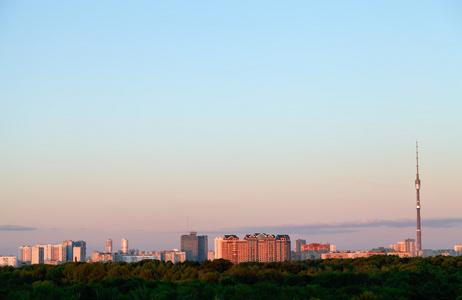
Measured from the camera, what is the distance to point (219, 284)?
6147cm

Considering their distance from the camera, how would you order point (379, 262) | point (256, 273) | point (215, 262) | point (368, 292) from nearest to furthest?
point (368, 292) → point (256, 273) → point (215, 262) → point (379, 262)

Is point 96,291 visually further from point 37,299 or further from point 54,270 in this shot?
point 54,270

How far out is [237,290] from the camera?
52.2m

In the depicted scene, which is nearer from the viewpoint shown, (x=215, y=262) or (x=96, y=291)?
(x=96, y=291)

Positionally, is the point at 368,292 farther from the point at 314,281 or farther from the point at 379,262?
the point at 379,262

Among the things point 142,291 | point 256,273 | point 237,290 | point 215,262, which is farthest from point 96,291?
point 215,262

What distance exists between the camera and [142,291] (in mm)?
50625

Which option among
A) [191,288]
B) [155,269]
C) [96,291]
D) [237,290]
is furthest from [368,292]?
[155,269]

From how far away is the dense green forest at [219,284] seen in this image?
49594mm

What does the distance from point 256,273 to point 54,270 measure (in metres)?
26.3

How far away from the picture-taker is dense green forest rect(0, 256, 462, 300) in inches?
1953

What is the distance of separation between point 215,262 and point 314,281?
96.9 feet

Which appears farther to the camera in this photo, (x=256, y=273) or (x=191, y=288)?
(x=256, y=273)

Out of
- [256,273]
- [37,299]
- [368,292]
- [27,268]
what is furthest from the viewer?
[27,268]
